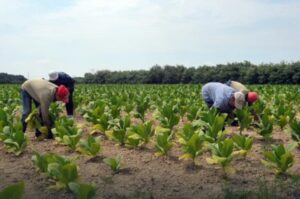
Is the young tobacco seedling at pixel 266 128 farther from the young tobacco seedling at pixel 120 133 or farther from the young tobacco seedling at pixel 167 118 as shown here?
the young tobacco seedling at pixel 120 133

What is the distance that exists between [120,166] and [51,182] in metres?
0.87

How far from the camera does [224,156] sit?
18.1ft

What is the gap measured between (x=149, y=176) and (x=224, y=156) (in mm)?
938

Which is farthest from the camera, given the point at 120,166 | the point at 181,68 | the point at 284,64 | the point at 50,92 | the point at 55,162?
the point at 181,68

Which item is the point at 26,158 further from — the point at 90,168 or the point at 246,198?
the point at 246,198

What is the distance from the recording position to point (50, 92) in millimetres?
7828

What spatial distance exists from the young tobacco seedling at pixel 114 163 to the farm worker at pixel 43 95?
94.0 inches

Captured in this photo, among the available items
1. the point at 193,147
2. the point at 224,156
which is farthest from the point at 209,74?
the point at 224,156

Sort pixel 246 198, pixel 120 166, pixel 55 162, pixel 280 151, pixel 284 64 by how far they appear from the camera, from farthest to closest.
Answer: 1. pixel 284 64
2. pixel 120 166
3. pixel 280 151
4. pixel 55 162
5. pixel 246 198

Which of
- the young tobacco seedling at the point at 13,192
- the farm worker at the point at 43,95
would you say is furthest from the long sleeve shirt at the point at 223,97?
the young tobacco seedling at the point at 13,192

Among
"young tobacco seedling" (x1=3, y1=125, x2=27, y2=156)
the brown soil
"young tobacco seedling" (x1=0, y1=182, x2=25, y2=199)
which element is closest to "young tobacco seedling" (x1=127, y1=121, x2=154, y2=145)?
the brown soil

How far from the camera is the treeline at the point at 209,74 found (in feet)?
158

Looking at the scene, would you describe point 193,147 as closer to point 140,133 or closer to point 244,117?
point 140,133

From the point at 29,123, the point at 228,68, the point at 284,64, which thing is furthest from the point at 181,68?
the point at 29,123
